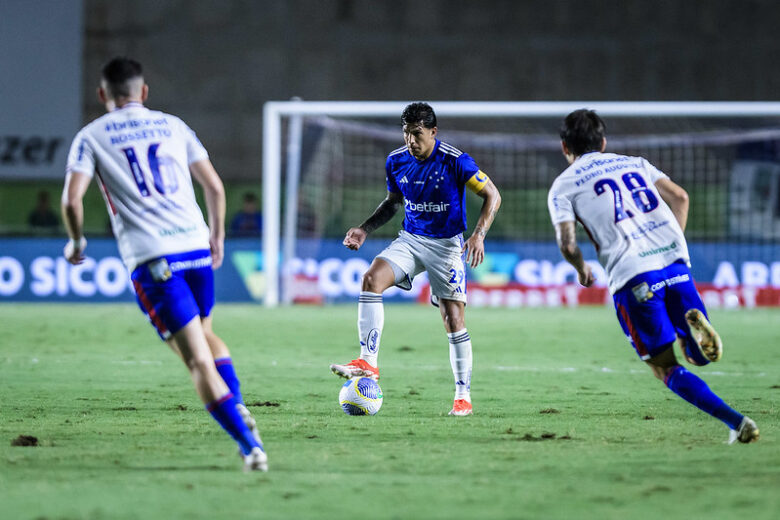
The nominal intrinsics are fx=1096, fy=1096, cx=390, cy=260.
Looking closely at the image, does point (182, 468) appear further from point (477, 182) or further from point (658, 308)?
point (477, 182)

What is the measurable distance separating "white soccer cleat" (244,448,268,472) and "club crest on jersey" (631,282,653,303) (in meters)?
2.03

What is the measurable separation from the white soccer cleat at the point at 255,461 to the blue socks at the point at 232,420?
0.08 ft

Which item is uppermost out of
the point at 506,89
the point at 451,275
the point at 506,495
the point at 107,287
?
the point at 506,89

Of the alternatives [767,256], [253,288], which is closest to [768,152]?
[767,256]

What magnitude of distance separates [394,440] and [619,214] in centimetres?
163

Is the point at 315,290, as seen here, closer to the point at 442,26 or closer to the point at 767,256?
the point at 767,256

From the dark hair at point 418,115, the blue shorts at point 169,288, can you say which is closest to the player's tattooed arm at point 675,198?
the dark hair at point 418,115

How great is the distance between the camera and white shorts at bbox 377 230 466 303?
280 inches

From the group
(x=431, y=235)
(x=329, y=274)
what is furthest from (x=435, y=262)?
(x=329, y=274)

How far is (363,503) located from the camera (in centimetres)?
409

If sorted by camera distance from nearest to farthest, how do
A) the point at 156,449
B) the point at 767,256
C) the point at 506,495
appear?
1. the point at 506,495
2. the point at 156,449
3. the point at 767,256

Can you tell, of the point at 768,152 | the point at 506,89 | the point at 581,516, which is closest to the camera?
the point at 581,516

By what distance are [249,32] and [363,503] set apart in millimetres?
23352

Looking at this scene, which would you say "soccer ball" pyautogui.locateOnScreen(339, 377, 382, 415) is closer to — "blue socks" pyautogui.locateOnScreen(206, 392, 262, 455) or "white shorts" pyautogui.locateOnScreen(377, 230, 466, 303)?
"white shorts" pyautogui.locateOnScreen(377, 230, 466, 303)
